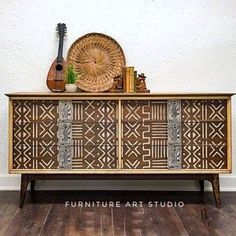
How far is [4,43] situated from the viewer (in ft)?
9.73

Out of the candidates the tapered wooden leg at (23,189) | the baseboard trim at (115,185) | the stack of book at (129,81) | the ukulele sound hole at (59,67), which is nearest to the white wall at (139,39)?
the baseboard trim at (115,185)

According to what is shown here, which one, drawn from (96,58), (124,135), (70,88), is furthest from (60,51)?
(124,135)

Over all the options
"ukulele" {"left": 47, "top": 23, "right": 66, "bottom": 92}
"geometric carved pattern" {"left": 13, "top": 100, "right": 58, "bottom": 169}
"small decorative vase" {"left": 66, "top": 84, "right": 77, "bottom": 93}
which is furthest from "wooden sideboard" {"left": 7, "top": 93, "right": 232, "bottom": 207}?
"ukulele" {"left": 47, "top": 23, "right": 66, "bottom": 92}

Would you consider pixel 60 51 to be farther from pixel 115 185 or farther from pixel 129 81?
pixel 115 185

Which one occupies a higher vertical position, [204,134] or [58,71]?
[58,71]

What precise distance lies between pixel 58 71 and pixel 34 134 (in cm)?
60

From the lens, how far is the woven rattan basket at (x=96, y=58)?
9.53 feet

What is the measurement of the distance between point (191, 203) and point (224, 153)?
459 mm

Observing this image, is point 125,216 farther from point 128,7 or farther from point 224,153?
point 128,7

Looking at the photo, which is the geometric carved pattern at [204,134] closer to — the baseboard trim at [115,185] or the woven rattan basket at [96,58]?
the baseboard trim at [115,185]

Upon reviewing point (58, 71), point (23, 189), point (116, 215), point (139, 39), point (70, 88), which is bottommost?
point (116, 215)

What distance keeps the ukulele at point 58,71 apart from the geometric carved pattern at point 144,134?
1.94ft

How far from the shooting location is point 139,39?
2990mm

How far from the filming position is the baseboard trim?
9.84ft
